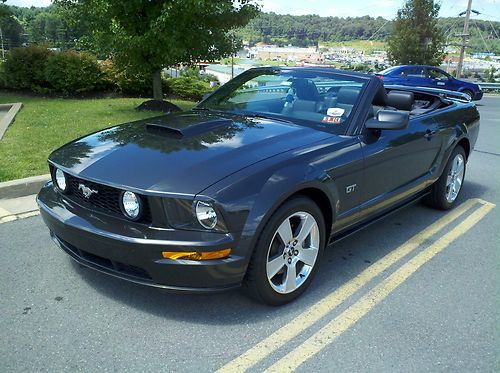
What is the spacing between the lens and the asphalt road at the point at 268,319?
2.55 m

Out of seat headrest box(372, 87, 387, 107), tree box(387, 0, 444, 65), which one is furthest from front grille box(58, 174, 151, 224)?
tree box(387, 0, 444, 65)

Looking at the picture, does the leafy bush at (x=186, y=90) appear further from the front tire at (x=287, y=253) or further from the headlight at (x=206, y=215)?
the headlight at (x=206, y=215)

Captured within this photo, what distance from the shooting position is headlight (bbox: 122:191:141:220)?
105 inches

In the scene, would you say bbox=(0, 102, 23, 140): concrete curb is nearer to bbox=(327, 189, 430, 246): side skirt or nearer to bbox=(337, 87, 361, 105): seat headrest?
bbox=(337, 87, 361, 105): seat headrest

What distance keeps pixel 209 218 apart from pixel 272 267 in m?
0.59

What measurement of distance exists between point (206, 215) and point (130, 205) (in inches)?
17.9

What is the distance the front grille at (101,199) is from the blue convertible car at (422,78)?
54.0 feet

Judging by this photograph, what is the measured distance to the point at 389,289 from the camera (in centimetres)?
339

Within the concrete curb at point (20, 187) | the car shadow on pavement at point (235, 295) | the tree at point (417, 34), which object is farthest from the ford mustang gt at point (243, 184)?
the tree at point (417, 34)

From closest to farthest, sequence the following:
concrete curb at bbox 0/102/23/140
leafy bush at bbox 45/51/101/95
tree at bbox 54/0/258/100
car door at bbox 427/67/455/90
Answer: concrete curb at bbox 0/102/23/140, tree at bbox 54/0/258/100, leafy bush at bbox 45/51/101/95, car door at bbox 427/67/455/90

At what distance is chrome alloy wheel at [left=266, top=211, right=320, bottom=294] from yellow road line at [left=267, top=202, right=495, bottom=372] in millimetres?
369

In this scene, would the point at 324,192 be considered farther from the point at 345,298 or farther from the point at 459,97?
the point at 459,97

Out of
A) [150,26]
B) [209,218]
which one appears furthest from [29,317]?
[150,26]

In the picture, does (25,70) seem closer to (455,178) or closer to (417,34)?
(455,178)
